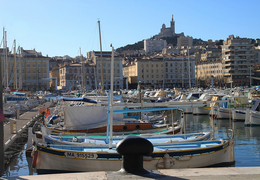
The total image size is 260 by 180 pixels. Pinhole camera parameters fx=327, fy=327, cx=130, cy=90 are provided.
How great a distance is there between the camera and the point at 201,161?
13.4 m

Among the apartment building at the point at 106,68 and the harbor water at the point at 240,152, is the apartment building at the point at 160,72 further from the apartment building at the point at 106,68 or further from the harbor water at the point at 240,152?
the harbor water at the point at 240,152

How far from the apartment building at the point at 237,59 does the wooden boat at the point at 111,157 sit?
308 feet

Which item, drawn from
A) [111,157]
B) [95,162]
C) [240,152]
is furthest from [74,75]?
[111,157]

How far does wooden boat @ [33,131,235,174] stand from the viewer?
41.0 ft

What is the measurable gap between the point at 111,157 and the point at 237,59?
9922cm

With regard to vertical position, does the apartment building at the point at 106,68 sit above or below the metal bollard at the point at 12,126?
above

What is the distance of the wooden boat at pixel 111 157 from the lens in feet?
41.0

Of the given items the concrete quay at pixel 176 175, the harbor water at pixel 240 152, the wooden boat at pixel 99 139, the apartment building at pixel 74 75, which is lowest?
the harbor water at pixel 240 152

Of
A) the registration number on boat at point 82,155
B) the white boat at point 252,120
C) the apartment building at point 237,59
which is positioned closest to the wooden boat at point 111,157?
the registration number on boat at point 82,155

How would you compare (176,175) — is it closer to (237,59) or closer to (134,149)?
(134,149)

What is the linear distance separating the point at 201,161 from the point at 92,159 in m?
4.48

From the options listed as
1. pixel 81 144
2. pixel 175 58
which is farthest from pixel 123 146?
pixel 175 58

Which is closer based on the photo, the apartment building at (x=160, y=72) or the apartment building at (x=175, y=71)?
the apartment building at (x=160, y=72)

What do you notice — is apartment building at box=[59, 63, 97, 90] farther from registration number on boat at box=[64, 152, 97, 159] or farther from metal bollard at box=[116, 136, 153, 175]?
metal bollard at box=[116, 136, 153, 175]
